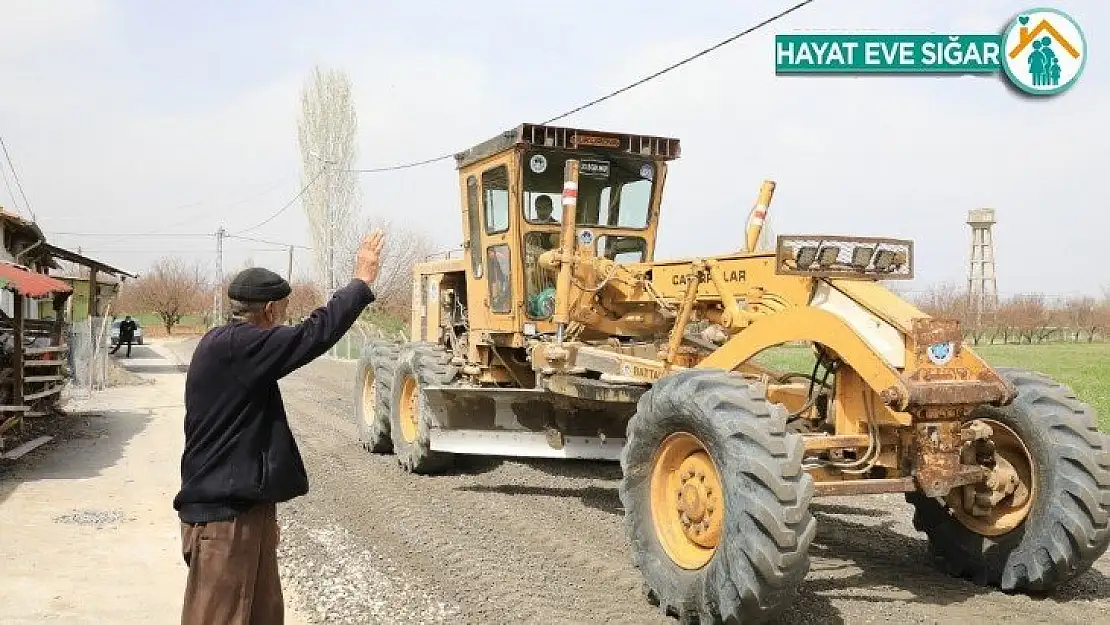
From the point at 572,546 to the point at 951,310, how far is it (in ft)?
174

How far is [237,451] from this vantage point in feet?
11.4

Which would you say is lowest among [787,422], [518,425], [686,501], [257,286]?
[518,425]

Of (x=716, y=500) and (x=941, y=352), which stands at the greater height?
(x=941, y=352)

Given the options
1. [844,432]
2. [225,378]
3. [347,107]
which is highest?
[347,107]

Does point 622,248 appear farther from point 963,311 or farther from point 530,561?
point 963,311

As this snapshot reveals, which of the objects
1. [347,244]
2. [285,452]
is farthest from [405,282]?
[285,452]

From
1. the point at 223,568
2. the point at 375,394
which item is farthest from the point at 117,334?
the point at 223,568

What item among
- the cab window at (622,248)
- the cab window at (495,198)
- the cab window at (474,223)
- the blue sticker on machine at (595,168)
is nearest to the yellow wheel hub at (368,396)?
the cab window at (474,223)

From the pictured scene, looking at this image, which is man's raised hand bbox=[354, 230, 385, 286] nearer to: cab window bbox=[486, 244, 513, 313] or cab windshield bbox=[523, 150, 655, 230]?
cab windshield bbox=[523, 150, 655, 230]

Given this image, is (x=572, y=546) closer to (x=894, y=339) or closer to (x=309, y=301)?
(x=894, y=339)

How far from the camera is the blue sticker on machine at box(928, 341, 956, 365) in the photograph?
475 cm

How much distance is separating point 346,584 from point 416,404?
386 cm

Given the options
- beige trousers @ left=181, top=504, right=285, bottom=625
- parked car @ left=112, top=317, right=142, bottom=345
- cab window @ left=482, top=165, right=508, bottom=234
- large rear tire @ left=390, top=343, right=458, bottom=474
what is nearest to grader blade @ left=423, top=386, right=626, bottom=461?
large rear tire @ left=390, top=343, right=458, bottom=474

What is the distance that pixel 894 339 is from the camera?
487cm
